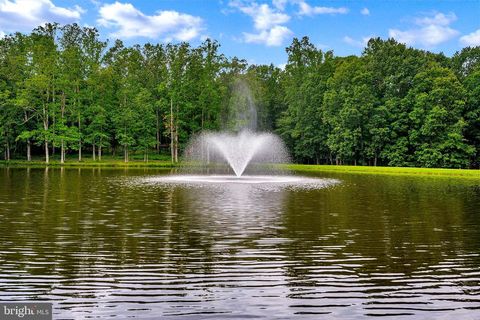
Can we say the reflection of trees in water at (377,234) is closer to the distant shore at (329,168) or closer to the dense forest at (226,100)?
the distant shore at (329,168)

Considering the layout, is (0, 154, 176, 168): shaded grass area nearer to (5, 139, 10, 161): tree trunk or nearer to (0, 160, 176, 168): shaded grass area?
(0, 160, 176, 168): shaded grass area

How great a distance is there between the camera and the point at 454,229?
56.1 ft

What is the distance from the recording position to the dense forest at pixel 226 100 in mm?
69625

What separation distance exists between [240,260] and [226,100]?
75991 mm

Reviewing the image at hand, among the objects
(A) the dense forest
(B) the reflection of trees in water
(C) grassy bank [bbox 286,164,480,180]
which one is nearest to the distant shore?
(C) grassy bank [bbox 286,164,480,180]

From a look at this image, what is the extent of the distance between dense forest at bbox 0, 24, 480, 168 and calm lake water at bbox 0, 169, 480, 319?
4998cm

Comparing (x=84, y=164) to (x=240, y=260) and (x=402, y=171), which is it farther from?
(x=240, y=260)

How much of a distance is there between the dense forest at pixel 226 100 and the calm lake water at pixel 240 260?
49982 millimetres

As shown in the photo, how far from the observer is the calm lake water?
8.42 meters

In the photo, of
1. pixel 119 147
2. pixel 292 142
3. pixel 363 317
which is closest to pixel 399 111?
pixel 292 142

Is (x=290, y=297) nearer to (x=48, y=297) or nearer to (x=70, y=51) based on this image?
(x=48, y=297)

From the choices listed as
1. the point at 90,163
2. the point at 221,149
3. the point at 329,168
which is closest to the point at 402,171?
the point at 329,168

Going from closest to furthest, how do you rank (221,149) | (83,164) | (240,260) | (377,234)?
1. (240,260)
2. (377,234)
3. (83,164)
4. (221,149)

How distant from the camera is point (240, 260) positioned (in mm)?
11867
